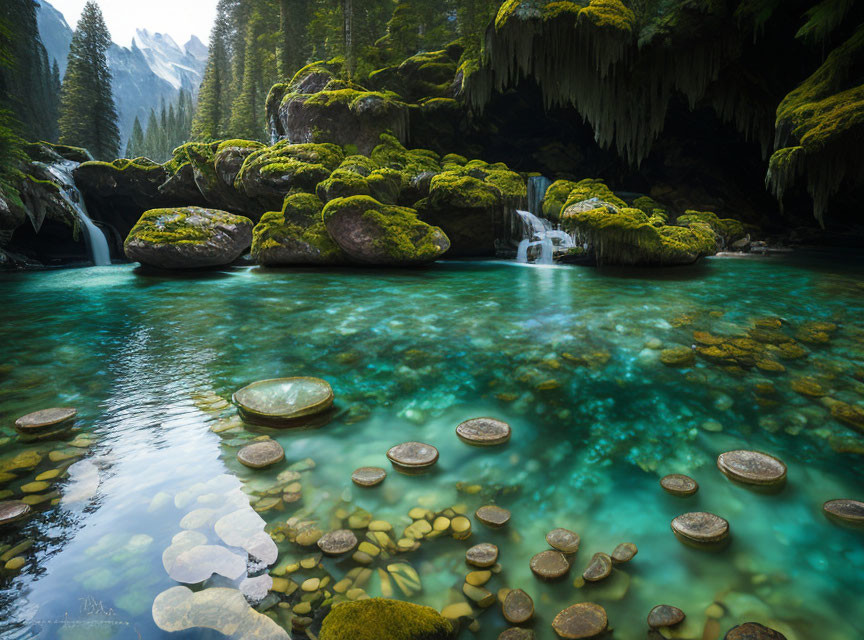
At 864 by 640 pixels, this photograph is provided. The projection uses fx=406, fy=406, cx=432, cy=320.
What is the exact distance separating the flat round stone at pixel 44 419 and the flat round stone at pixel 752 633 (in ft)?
14.4

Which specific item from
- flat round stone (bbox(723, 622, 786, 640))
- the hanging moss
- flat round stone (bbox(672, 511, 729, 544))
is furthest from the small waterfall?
the hanging moss

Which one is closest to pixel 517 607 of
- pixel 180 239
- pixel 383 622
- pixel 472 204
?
pixel 383 622

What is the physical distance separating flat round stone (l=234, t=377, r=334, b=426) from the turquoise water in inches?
5.8

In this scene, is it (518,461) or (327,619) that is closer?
(327,619)

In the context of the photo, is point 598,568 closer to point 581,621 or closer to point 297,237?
point 581,621

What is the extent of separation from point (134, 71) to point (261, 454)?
202 meters

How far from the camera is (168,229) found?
11469 mm

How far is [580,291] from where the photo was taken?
877 centimetres

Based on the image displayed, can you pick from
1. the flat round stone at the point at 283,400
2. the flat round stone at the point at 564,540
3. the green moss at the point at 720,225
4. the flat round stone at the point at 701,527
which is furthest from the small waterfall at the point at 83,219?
the green moss at the point at 720,225

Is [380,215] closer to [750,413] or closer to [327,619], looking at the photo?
[750,413]

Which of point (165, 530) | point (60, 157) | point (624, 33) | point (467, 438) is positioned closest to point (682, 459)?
point (467, 438)

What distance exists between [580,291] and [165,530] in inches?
325

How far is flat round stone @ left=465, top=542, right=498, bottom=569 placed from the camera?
192 centimetres

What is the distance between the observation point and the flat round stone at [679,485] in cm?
244
